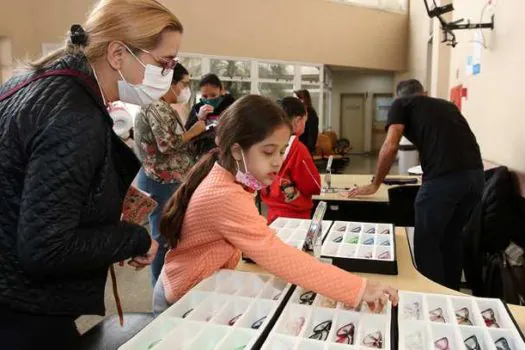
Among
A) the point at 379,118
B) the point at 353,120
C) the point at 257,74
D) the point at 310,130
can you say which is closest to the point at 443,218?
the point at 310,130

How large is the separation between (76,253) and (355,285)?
0.58m

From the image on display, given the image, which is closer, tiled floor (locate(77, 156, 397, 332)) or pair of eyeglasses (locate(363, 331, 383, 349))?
pair of eyeglasses (locate(363, 331, 383, 349))

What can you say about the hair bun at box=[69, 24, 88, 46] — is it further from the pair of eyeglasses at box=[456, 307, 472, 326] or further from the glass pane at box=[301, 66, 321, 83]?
the glass pane at box=[301, 66, 321, 83]

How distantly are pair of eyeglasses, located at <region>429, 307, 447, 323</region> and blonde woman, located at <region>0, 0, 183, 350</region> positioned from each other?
626mm

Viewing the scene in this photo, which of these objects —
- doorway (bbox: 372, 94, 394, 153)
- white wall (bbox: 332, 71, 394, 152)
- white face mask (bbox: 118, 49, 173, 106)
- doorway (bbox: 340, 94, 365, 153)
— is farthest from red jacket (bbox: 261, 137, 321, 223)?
doorway (bbox: 340, 94, 365, 153)

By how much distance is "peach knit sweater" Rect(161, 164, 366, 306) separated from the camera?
1.02 m

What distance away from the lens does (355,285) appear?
3.25ft

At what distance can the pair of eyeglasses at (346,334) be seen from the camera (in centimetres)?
87

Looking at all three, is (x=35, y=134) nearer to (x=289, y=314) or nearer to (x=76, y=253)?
(x=76, y=253)

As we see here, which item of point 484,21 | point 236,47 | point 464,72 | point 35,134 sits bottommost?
point 35,134

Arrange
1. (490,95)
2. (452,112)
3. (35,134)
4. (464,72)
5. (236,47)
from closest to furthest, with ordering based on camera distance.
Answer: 1. (35,134)
2. (452,112)
3. (490,95)
4. (464,72)
5. (236,47)

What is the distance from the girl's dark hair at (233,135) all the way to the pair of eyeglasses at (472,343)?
688mm

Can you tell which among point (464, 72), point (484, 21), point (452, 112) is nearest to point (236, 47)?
point (464, 72)

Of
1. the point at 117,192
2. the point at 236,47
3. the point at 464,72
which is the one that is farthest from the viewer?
the point at 236,47
